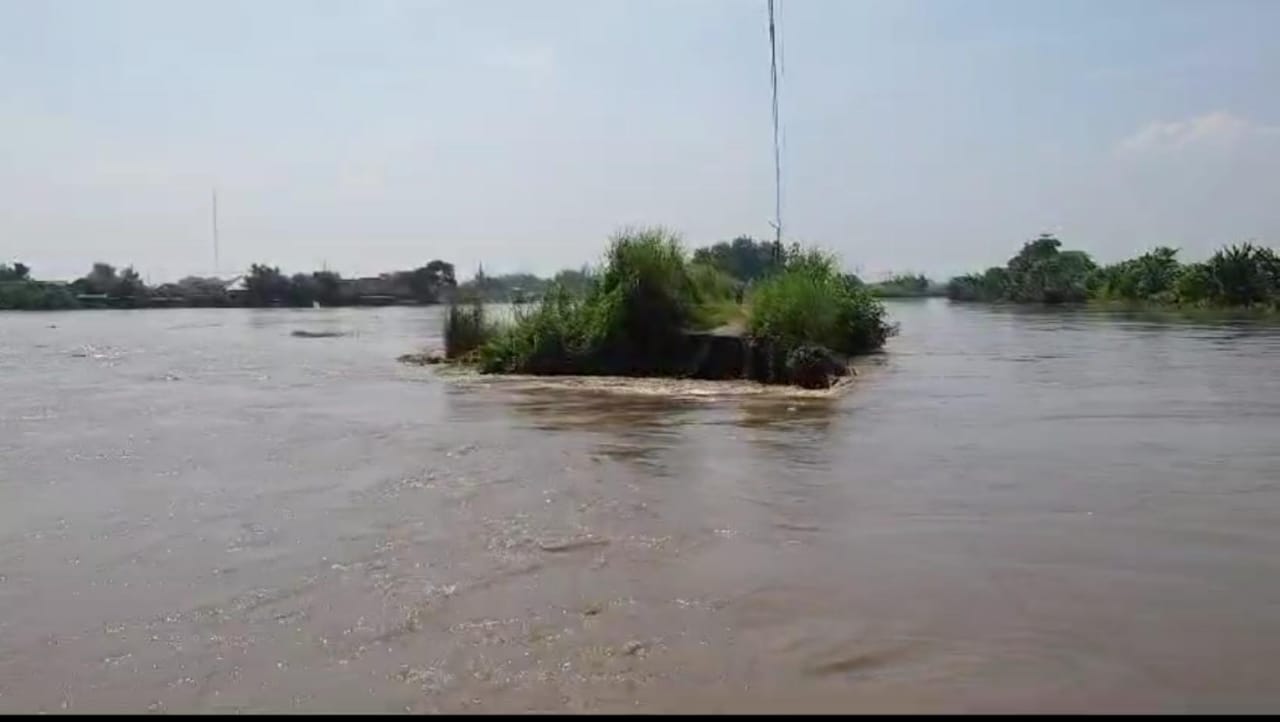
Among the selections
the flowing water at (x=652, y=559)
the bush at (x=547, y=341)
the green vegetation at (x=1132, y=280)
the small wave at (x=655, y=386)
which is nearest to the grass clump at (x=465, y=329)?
the bush at (x=547, y=341)

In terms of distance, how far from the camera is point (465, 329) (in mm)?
26859

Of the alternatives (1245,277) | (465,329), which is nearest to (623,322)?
(465,329)

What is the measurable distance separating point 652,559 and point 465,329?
20110 mm

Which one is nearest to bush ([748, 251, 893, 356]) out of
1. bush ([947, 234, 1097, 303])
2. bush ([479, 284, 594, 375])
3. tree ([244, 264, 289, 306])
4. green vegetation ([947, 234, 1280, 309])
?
bush ([479, 284, 594, 375])

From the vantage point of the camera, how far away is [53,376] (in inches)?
1025

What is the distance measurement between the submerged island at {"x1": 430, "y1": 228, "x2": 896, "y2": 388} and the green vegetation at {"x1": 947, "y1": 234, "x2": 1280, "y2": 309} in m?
38.6

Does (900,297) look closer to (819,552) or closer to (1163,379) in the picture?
(1163,379)

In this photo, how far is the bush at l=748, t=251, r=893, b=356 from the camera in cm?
2173

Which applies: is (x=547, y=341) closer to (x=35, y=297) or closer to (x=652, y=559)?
(x=652, y=559)

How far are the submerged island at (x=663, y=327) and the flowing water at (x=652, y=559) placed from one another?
5.37 meters

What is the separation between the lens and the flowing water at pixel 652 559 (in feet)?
16.6

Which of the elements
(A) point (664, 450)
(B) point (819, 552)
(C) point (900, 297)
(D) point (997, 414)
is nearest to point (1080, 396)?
(D) point (997, 414)

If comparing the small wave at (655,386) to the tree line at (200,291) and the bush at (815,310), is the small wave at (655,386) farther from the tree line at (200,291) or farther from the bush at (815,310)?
the tree line at (200,291)

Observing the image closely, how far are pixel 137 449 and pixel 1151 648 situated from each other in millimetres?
11484
